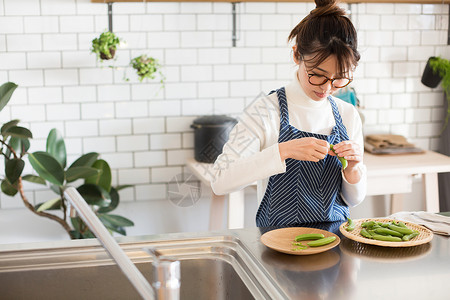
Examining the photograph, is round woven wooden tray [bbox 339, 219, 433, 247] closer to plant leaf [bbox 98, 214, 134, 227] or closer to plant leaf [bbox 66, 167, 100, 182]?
plant leaf [bbox 66, 167, 100, 182]

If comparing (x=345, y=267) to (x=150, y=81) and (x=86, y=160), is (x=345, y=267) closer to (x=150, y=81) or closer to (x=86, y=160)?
(x=86, y=160)

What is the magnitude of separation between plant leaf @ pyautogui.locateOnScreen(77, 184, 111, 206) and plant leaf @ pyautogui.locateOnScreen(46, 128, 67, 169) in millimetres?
184

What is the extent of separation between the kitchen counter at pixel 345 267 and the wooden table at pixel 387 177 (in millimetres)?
1498

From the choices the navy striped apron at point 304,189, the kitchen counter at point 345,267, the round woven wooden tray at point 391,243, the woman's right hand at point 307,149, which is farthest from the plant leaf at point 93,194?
the round woven wooden tray at point 391,243

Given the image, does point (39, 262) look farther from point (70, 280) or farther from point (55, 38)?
point (55, 38)

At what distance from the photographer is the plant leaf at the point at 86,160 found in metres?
3.60

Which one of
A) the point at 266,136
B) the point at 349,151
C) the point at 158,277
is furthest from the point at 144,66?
the point at 158,277

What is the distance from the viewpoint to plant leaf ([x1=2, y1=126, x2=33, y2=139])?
10.7 ft

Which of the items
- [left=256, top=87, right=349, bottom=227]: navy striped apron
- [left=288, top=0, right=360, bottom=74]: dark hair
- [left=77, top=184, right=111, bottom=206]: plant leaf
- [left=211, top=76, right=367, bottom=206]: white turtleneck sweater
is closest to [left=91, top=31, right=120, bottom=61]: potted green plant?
[left=77, top=184, right=111, bottom=206]: plant leaf

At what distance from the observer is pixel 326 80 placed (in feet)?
6.77

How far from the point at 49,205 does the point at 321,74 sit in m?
2.12

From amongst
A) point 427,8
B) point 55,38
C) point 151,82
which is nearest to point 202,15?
point 151,82

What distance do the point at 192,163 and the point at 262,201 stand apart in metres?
1.53

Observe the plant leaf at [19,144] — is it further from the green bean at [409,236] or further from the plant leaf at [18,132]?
the green bean at [409,236]
